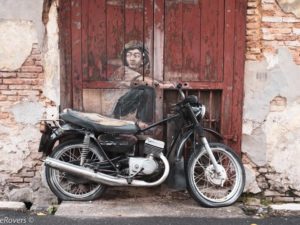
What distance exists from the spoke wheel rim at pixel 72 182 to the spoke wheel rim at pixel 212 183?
45.8 inches

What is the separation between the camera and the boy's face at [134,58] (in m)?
5.52

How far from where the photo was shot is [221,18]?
550 centimetres

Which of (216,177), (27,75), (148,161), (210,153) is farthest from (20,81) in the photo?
(216,177)

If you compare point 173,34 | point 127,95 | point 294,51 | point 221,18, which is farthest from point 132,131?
point 294,51

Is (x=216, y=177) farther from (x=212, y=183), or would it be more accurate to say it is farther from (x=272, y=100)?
(x=272, y=100)

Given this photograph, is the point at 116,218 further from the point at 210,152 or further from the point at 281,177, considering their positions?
the point at 281,177

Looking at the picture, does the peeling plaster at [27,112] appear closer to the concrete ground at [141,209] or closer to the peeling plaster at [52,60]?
the peeling plaster at [52,60]

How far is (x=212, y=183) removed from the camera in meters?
5.46

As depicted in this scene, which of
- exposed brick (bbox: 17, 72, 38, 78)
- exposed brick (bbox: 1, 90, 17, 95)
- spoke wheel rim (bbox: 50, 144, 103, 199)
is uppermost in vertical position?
exposed brick (bbox: 17, 72, 38, 78)

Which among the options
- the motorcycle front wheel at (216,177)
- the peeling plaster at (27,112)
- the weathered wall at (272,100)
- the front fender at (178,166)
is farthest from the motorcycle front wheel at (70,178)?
the weathered wall at (272,100)

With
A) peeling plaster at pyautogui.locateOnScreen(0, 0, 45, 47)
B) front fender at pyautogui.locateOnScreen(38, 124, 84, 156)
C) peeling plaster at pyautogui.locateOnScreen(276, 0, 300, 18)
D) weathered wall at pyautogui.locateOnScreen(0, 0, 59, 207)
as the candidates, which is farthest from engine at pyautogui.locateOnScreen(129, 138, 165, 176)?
peeling plaster at pyautogui.locateOnScreen(276, 0, 300, 18)

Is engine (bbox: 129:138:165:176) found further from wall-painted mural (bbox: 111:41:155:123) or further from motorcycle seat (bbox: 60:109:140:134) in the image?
wall-painted mural (bbox: 111:41:155:123)

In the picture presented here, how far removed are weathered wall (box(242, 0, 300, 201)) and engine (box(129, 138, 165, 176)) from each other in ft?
3.71

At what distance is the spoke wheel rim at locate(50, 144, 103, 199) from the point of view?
530 centimetres
